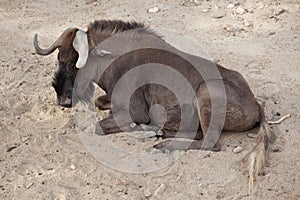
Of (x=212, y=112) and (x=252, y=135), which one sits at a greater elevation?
(x=212, y=112)

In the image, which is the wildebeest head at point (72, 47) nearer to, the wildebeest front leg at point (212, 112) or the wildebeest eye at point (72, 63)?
the wildebeest eye at point (72, 63)

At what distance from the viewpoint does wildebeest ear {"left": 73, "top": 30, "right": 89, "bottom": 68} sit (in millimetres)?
7488

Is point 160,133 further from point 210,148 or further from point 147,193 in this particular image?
point 147,193

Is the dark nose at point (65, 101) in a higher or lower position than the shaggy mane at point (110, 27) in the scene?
lower

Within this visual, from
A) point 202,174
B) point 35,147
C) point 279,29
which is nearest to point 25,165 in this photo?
point 35,147

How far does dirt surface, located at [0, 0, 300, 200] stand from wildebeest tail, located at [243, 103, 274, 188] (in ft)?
0.34

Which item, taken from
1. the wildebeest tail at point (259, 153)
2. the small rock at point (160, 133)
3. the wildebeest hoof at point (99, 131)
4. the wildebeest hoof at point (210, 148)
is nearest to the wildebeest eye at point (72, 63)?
the wildebeest hoof at point (99, 131)

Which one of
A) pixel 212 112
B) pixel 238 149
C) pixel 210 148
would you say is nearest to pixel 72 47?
pixel 212 112

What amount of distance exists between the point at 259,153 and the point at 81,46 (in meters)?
2.58

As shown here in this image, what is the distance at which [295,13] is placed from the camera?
35.2 feet

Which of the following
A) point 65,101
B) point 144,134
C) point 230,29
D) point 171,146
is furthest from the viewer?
point 230,29

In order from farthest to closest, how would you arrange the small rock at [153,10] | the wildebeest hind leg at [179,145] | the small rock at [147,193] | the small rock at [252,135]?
the small rock at [153,10]
the small rock at [252,135]
the wildebeest hind leg at [179,145]
the small rock at [147,193]

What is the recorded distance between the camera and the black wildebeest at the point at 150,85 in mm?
7414

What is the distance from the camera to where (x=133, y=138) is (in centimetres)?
768
